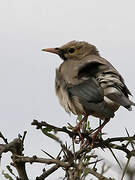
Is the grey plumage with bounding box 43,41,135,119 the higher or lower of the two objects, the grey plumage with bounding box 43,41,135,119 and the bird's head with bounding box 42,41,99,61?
the lower

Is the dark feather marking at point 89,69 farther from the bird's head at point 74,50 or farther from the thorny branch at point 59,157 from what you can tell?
the thorny branch at point 59,157

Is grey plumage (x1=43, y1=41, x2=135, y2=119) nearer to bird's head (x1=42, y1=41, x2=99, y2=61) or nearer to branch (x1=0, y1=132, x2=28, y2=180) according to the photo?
bird's head (x1=42, y1=41, x2=99, y2=61)

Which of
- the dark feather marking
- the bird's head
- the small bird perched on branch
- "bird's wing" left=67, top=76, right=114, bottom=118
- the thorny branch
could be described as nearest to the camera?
the thorny branch

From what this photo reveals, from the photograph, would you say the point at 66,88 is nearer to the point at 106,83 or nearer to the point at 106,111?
the point at 106,83

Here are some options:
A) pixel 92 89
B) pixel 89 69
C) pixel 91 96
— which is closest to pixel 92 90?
pixel 92 89

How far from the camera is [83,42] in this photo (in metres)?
7.31

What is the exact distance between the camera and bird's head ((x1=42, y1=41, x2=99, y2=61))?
710cm

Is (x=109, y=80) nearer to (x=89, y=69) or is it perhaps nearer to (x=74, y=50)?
(x=89, y=69)

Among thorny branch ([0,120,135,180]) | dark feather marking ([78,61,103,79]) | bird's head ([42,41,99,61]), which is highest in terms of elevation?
bird's head ([42,41,99,61])

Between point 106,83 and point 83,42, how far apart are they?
7.45ft

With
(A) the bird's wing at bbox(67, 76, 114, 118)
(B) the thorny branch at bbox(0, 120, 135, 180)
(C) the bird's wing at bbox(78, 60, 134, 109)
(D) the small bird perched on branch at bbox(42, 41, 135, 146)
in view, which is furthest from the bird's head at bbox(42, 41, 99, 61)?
(B) the thorny branch at bbox(0, 120, 135, 180)

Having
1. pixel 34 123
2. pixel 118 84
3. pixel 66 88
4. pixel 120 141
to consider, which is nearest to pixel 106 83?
pixel 118 84

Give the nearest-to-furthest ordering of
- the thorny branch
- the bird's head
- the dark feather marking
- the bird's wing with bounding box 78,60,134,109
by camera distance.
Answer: the thorny branch → the bird's wing with bounding box 78,60,134,109 → the dark feather marking → the bird's head

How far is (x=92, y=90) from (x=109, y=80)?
0.35 m
